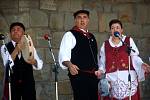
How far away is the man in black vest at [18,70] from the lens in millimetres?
6488

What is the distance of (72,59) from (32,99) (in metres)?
0.73

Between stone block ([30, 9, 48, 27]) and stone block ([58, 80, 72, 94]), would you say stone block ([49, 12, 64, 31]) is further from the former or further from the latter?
stone block ([58, 80, 72, 94])

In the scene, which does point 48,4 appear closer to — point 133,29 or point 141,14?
point 133,29

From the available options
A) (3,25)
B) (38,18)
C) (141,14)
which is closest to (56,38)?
(38,18)

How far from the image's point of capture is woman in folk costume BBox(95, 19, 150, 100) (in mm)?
6590

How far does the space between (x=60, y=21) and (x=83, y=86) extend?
189cm

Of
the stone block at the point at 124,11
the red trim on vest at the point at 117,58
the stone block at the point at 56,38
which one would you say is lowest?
the red trim on vest at the point at 117,58

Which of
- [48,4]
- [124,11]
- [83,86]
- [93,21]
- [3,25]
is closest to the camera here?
[83,86]

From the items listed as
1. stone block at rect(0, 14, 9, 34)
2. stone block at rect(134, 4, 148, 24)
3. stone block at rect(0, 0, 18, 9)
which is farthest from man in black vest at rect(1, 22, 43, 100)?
stone block at rect(134, 4, 148, 24)

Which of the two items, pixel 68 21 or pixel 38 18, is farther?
pixel 68 21

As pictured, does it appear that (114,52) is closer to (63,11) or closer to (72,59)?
(72,59)

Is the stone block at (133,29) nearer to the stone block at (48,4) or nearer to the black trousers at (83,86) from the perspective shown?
the stone block at (48,4)

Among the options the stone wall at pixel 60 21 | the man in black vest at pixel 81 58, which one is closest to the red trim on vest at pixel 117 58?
the man in black vest at pixel 81 58

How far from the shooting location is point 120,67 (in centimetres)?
661
